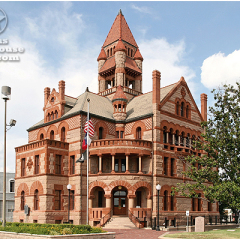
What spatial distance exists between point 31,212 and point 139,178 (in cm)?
1233

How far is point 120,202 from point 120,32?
88.0ft

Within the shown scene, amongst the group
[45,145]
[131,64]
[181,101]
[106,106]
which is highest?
[131,64]

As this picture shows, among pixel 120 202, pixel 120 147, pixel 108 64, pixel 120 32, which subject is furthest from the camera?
pixel 120 32

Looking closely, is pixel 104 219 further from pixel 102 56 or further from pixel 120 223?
pixel 102 56

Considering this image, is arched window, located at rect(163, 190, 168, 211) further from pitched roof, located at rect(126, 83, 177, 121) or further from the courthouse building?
pitched roof, located at rect(126, 83, 177, 121)

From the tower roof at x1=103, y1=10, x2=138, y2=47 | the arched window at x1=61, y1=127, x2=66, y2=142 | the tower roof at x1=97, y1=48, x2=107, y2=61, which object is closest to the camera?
the arched window at x1=61, y1=127, x2=66, y2=142

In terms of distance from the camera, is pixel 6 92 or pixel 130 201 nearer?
pixel 6 92

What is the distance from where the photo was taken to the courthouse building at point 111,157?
124 feet

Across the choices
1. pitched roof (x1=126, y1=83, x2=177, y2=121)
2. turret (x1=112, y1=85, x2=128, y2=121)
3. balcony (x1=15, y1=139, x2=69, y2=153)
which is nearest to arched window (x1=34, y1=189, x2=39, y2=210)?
balcony (x1=15, y1=139, x2=69, y2=153)

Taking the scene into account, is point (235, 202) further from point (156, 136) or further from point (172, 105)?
point (172, 105)

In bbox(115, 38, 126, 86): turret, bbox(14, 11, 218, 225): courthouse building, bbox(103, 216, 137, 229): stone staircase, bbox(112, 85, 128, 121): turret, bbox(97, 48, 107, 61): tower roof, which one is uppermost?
bbox(97, 48, 107, 61): tower roof

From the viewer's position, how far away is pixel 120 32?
177ft

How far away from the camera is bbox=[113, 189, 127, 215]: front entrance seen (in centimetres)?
3891

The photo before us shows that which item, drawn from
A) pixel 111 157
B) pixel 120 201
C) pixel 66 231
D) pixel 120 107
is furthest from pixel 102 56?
pixel 66 231
